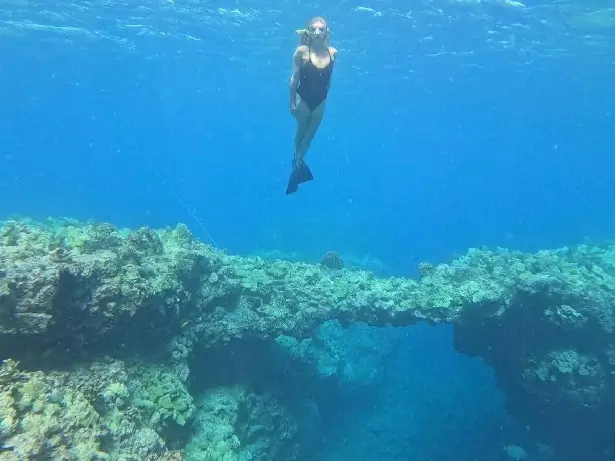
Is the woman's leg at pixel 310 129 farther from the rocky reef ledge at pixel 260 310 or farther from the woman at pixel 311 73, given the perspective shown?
the rocky reef ledge at pixel 260 310

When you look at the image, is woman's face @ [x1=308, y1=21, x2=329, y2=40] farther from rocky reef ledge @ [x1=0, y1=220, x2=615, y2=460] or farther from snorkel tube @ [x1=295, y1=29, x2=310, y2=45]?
rocky reef ledge @ [x1=0, y1=220, x2=615, y2=460]

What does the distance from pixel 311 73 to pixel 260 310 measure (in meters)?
5.49

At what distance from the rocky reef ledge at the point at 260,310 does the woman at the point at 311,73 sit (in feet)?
12.1

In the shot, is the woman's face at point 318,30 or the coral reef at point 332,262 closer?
the woman's face at point 318,30

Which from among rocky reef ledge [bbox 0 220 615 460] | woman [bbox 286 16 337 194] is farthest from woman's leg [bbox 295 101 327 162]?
rocky reef ledge [bbox 0 220 615 460]

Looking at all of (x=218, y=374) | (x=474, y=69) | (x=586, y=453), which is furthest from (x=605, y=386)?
(x=474, y=69)

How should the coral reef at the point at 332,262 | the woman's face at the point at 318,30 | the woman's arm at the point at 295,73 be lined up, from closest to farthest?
→ the woman's face at the point at 318,30 < the woman's arm at the point at 295,73 < the coral reef at the point at 332,262

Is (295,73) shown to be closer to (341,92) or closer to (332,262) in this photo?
(332,262)

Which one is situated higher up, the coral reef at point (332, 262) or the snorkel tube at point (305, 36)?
the snorkel tube at point (305, 36)

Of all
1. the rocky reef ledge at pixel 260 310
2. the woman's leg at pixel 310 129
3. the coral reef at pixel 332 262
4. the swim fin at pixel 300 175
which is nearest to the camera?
the rocky reef ledge at pixel 260 310

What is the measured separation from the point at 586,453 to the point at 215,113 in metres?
81.9

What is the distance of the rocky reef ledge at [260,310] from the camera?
5.22m

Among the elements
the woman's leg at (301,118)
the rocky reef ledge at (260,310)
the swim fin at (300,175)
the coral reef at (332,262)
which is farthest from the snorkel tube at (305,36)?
the coral reef at (332,262)

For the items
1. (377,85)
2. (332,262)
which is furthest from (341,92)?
(332,262)
